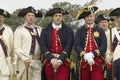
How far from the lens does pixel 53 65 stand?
9.60 meters

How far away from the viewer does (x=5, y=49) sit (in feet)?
33.0

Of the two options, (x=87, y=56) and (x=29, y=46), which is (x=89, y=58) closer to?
(x=87, y=56)

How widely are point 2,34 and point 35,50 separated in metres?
0.85

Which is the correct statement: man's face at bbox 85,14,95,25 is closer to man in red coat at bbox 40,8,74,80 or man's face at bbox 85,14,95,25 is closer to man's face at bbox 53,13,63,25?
man in red coat at bbox 40,8,74,80

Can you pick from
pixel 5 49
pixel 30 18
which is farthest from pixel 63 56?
pixel 5 49

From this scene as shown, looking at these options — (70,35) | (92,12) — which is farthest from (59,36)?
(92,12)

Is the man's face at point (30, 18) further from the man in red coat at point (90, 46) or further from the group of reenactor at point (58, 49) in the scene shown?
the man in red coat at point (90, 46)

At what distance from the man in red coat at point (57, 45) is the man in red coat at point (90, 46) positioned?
11.9 inches

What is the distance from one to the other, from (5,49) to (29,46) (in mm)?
556

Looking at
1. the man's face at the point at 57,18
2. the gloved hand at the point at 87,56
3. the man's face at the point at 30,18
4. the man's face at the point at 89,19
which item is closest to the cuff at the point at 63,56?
the gloved hand at the point at 87,56

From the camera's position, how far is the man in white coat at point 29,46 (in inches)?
396

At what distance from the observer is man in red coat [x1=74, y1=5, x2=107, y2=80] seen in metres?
9.52

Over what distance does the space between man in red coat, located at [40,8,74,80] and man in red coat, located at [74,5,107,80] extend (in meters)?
0.30

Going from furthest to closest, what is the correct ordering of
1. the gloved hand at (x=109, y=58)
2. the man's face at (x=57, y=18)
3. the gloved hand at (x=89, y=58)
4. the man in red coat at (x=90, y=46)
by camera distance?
the man's face at (x=57, y=18)
the gloved hand at (x=109, y=58)
the man in red coat at (x=90, y=46)
the gloved hand at (x=89, y=58)
